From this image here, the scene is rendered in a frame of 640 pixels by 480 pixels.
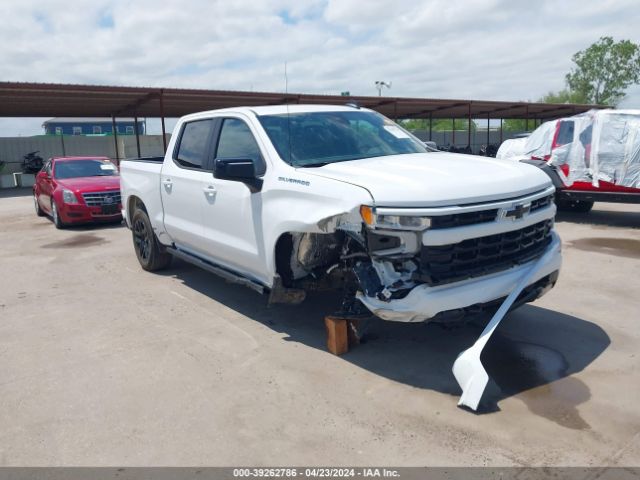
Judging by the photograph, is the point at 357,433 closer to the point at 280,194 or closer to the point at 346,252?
the point at 346,252

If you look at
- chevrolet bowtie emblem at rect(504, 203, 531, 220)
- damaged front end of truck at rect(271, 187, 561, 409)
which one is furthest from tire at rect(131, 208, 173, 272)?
chevrolet bowtie emblem at rect(504, 203, 531, 220)

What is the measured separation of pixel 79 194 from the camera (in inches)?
448

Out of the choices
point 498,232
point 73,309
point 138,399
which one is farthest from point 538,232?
point 73,309

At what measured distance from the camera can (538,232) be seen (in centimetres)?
436

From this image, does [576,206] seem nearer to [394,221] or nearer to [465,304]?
[465,304]

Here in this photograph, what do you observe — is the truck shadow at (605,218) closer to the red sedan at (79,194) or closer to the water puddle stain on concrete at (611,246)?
the water puddle stain on concrete at (611,246)

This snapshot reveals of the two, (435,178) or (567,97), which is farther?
(567,97)

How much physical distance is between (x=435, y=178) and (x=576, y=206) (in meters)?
9.18

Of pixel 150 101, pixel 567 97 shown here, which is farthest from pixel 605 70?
pixel 150 101

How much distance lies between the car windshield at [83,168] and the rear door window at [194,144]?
728 cm

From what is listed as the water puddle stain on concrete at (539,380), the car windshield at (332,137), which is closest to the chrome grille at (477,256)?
the water puddle stain on concrete at (539,380)

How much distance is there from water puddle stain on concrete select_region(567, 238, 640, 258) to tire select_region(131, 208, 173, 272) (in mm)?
6035

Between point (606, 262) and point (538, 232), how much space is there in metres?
3.54

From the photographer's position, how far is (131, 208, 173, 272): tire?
711cm
